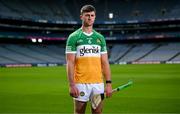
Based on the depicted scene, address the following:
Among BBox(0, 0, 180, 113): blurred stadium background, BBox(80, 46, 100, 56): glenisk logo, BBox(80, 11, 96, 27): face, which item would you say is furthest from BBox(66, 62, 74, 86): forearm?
BBox(0, 0, 180, 113): blurred stadium background

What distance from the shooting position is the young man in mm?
6707

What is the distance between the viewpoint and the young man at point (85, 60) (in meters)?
6.71

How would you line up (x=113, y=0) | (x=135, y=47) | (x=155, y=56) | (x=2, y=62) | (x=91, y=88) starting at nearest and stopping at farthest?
(x=91, y=88), (x=2, y=62), (x=155, y=56), (x=135, y=47), (x=113, y=0)

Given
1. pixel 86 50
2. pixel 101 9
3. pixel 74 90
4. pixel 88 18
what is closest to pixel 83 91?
pixel 74 90

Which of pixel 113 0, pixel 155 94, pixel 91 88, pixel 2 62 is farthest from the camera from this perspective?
pixel 113 0

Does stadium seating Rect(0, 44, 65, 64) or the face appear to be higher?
stadium seating Rect(0, 44, 65, 64)

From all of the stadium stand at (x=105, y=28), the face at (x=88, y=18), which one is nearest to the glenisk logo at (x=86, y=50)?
the face at (x=88, y=18)

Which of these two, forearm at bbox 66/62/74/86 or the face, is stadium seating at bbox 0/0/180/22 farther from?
forearm at bbox 66/62/74/86

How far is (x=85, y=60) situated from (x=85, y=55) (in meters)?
0.11

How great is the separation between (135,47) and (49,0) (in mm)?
26640

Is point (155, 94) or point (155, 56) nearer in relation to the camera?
point (155, 94)

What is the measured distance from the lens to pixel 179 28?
84.4 m

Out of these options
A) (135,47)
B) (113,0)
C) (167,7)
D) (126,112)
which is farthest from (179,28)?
(126,112)

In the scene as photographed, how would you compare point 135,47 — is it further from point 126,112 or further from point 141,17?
point 126,112
